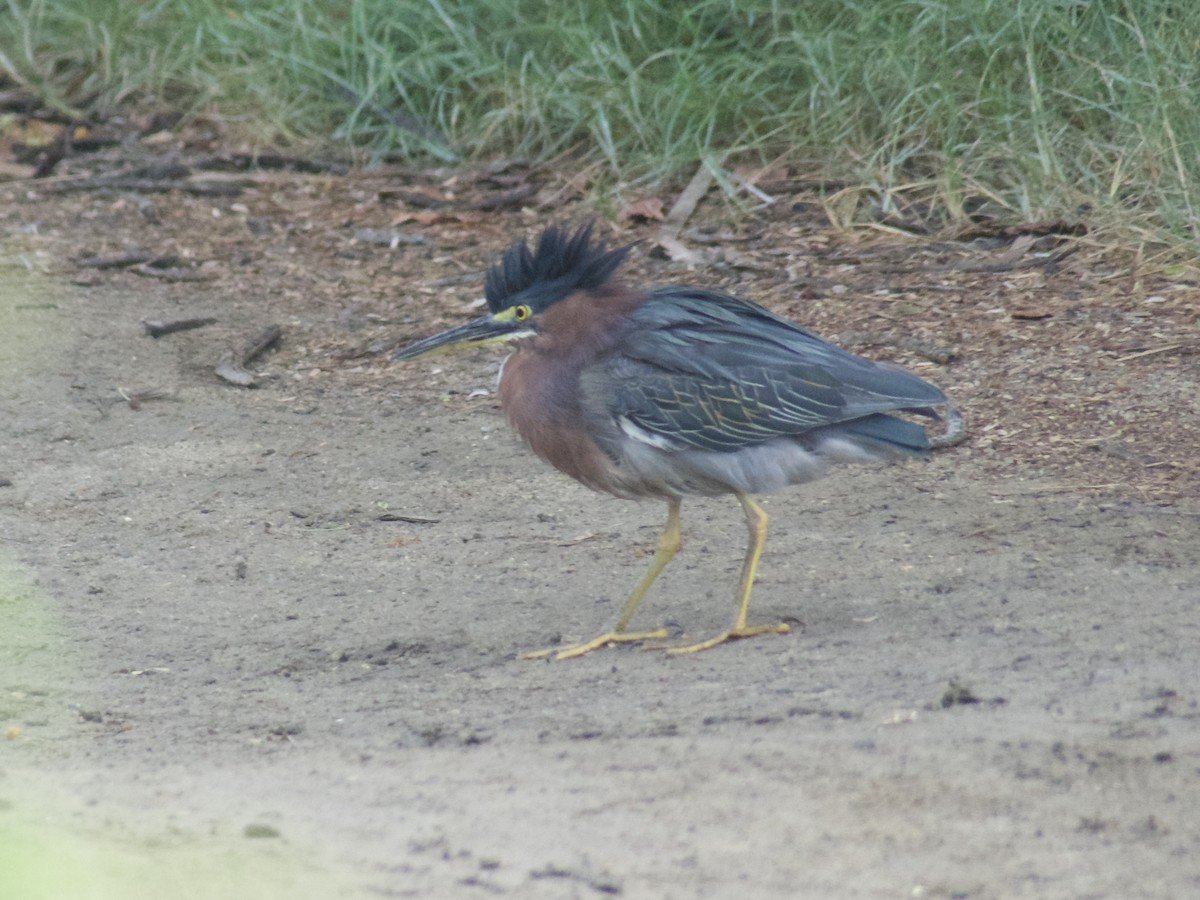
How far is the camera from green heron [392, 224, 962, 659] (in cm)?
436

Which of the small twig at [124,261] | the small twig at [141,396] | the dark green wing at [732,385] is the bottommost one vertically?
the small twig at [141,396]

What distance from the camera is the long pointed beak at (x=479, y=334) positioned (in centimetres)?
450

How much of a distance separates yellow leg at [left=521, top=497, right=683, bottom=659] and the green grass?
11.1 ft

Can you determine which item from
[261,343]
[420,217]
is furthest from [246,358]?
[420,217]

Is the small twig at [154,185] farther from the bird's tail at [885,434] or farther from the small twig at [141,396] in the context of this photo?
the bird's tail at [885,434]

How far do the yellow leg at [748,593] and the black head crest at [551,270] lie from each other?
758 mm

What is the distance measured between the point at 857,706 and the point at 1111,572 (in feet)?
4.16

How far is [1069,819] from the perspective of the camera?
291 cm

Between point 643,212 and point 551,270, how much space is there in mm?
3720

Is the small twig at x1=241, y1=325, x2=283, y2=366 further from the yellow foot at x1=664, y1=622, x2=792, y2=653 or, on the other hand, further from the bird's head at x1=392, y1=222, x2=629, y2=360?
the yellow foot at x1=664, y1=622, x2=792, y2=653

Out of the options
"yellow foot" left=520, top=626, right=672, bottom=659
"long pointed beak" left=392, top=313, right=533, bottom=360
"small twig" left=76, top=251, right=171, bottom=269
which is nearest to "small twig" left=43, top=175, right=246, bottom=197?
→ "small twig" left=76, top=251, right=171, bottom=269

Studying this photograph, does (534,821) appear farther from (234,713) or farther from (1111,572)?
(1111,572)

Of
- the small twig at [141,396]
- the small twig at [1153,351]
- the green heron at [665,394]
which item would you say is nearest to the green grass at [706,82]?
the small twig at [1153,351]

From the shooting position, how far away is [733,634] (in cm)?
437
